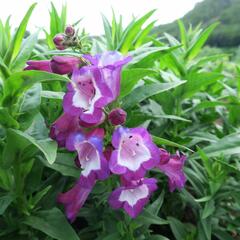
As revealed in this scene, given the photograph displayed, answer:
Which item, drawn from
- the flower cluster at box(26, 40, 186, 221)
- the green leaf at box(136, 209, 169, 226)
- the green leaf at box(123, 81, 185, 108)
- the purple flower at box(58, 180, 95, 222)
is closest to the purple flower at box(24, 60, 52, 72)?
the flower cluster at box(26, 40, 186, 221)

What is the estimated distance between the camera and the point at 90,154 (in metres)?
1.34

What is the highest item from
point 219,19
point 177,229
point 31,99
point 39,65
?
point 39,65

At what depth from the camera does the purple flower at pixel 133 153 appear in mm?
1274

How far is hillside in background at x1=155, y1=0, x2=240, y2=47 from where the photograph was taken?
19281mm

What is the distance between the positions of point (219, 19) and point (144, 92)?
2146cm

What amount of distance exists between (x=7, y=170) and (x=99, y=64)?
569mm

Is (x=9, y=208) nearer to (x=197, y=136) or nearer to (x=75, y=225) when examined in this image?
(x=75, y=225)

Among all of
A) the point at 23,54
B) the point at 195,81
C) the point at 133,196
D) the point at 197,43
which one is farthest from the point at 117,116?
the point at 197,43

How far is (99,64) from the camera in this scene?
1312 millimetres

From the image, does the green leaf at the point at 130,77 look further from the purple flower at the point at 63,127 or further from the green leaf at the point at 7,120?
the green leaf at the point at 7,120

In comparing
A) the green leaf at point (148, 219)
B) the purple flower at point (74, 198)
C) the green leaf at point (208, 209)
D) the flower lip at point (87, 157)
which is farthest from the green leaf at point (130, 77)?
the green leaf at point (208, 209)

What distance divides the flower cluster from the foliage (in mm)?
71

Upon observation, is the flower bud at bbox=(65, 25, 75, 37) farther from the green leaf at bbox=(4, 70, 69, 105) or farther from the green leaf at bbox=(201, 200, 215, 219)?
the green leaf at bbox=(201, 200, 215, 219)

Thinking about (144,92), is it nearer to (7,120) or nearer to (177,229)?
(7,120)
